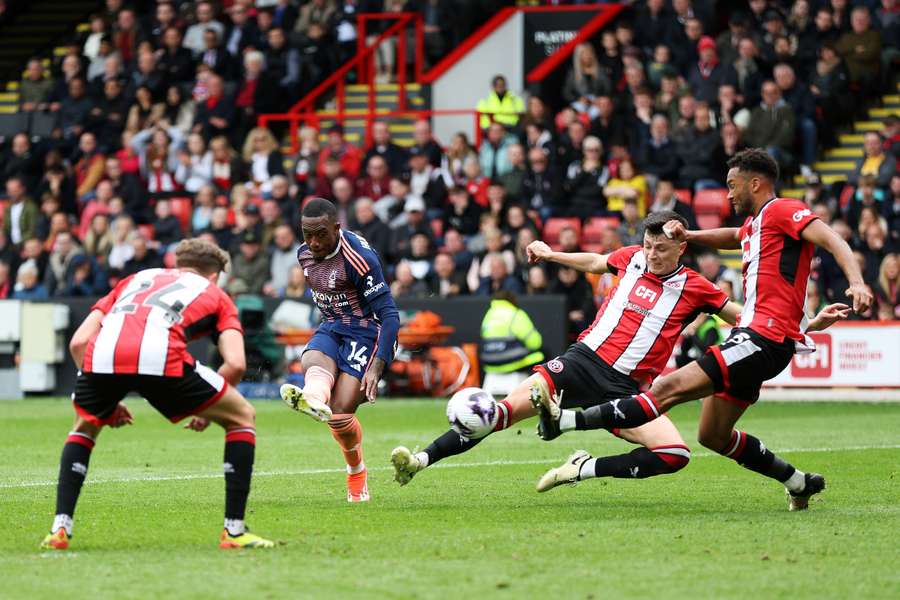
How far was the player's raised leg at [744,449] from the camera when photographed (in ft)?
31.3

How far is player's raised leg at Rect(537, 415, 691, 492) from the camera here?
977 centimetres

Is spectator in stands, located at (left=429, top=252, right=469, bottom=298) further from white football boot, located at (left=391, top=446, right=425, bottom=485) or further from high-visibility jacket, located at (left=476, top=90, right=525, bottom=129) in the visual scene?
white football boot, located at (left=391, top=446, right=425, bottom=485)

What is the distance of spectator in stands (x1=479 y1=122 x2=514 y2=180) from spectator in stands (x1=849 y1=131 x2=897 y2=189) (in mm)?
5304

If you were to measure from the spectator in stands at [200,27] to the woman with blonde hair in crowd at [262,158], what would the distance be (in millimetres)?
3181

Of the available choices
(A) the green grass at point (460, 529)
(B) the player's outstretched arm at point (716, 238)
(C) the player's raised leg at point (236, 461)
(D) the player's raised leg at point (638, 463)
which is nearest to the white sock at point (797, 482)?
(A) the green grass at point (460, 529)

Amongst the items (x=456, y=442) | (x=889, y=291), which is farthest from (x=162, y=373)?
(x=889, y=291)

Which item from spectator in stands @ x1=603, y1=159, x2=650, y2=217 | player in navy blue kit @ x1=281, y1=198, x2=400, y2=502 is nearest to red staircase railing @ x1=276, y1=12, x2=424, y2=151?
spectator in stands @ x1=603, y1=159, x2=650, y2=217

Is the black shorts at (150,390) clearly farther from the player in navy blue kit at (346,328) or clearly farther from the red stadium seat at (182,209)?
the red stadium seat at (182,209)

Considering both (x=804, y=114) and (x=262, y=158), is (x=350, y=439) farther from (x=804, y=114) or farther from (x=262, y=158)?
(x=262, y=158)

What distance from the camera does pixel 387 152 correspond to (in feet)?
84.0

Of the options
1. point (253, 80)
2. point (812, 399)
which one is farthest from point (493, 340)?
point (253, 80)

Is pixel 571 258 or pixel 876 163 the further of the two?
pixel 876 163

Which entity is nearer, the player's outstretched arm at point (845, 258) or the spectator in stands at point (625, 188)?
the player's outstretched arm at point (845, 258)

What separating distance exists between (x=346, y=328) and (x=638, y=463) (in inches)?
86.9
